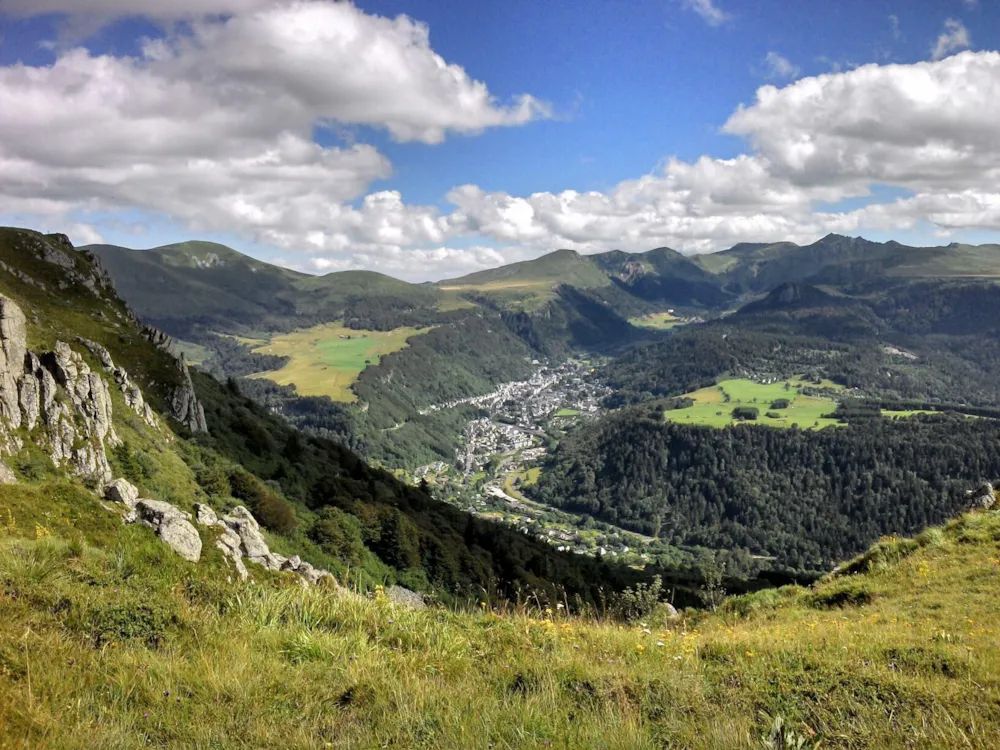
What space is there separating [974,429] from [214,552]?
9733 inches

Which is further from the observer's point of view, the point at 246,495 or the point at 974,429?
the point at 974,429

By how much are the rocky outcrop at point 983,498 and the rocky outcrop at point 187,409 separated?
5051cm

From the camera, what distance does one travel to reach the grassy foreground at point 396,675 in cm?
491

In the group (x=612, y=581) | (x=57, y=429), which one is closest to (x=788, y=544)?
(x=612, y=581)

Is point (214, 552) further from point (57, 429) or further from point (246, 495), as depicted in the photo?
point (246, 495)

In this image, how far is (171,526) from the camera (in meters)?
20.0

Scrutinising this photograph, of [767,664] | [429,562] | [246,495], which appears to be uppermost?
[767,664]

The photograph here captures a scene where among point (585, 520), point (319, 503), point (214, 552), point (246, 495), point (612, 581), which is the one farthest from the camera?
point (585, 520)

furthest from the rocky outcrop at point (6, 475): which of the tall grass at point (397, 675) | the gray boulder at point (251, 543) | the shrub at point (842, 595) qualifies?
the shrub at point (842, 595)

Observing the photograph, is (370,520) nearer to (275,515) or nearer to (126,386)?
(275,515)

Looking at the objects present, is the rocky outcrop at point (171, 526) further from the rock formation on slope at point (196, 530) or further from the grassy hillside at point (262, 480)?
the grassy hillside at point (262, 480)

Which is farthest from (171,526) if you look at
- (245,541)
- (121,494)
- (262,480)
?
(262,480)

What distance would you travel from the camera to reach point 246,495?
3672cm

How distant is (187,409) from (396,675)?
47571 millimetres
